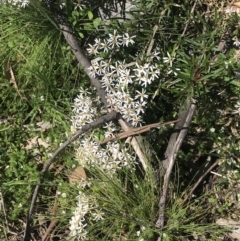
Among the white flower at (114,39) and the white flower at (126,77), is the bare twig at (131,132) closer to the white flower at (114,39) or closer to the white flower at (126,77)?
the white flower at (126,77)

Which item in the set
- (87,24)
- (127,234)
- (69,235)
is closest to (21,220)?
(69,235)

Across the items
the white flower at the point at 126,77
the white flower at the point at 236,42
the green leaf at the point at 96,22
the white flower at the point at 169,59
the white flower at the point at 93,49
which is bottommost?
the white flower at the point at 236,42

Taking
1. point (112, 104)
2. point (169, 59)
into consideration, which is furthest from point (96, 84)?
point (169, 59)

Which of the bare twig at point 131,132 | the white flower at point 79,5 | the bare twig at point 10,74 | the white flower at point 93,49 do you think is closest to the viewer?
the bare twig at point 131,132

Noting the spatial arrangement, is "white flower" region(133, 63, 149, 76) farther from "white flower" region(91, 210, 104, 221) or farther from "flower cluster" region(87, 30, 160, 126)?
"white flower" region(91, 210, 104, 221)

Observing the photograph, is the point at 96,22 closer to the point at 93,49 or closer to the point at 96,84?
the point at 93,49

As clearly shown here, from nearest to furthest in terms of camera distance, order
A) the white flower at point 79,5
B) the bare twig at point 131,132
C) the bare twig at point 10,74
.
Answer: the bare twig at point 131,132 → the white flower at point 79,5 → the bare twig at point 10,74

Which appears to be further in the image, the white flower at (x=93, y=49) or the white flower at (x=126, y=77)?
the white flower at (x=93, y=49)

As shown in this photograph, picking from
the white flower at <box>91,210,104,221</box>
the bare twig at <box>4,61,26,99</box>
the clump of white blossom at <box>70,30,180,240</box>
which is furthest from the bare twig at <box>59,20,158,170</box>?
the bare twig at <box>4,61,26,99</box>


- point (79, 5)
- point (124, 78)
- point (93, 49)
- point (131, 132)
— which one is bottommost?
point (131, 132)

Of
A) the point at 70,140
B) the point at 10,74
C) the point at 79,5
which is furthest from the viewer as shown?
the point at 10,74

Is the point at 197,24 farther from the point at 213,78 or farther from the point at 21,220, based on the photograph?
the point at 21,220

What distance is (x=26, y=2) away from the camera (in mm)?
2820

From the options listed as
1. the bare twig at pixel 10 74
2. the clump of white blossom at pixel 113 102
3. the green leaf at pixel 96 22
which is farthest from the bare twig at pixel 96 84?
the bare twig at pixel 10 74
